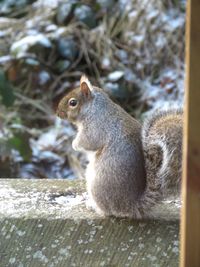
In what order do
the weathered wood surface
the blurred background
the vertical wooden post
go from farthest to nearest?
1. the blurred background
2. the weathered wood surface
3. the vertical wooden post

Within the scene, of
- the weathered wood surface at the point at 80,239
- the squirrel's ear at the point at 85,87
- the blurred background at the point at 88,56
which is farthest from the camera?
the blurred background at the point at 88,56

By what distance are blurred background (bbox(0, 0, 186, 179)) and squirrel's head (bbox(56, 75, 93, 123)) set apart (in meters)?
1.78

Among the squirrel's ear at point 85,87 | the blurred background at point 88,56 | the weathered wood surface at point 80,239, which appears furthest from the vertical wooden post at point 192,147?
the blurred background at point 88,56

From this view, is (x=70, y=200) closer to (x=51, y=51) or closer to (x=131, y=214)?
(x=131, y=214)

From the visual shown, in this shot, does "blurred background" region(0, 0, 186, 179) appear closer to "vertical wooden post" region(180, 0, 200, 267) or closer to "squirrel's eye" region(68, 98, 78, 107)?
"squirrel's eye" region(68, 98, 78, 107)

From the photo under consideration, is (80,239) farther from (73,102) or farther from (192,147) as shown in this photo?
(192,147)

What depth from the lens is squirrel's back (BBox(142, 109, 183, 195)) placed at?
5.81 feet

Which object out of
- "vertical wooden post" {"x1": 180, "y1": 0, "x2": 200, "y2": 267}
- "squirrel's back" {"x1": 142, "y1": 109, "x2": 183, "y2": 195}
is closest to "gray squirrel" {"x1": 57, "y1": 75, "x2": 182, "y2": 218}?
"squirrel's back" {"x1": 142, "y1": 109, "x2": 183, "y2": 195}

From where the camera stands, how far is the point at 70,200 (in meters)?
1.97

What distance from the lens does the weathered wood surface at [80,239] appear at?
172cm

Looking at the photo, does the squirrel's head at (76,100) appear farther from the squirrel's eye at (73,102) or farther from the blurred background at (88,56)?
the blurred background at (88,56)

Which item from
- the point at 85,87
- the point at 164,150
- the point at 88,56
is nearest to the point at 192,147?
the point at 164,150

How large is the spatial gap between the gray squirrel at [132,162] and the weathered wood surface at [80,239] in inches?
1.9

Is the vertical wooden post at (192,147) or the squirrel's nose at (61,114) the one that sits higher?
the vertical wooden post at (192,147)
